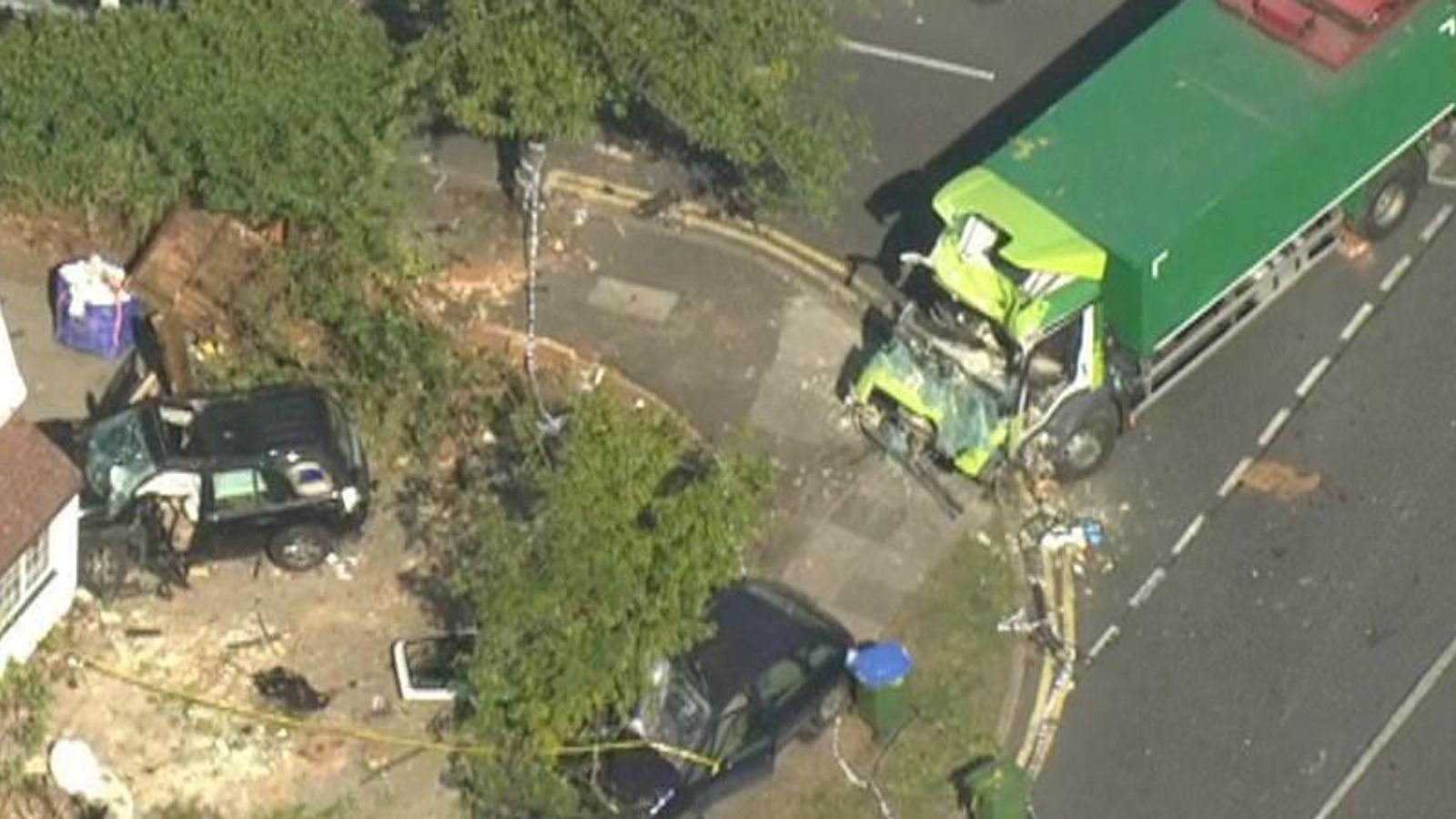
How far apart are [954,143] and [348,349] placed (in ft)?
25.6

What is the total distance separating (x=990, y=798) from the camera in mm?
29672

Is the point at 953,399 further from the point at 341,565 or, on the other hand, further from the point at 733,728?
the point at 341,565

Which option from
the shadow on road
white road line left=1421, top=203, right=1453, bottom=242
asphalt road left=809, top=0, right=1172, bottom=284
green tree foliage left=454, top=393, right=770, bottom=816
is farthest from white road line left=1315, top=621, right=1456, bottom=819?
asphalt road left=809, top=0, right=1172, bottom=284

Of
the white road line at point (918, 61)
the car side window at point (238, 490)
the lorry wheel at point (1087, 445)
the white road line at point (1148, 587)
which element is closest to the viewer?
the car side window at point (238, 490)

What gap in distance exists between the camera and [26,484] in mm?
30328

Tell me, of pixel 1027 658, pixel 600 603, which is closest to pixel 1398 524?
pixel 1027 658

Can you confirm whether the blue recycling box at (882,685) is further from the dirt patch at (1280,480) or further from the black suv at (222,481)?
the black suv at (222,481)

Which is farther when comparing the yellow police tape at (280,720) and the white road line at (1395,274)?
the white road line at (1395,274)

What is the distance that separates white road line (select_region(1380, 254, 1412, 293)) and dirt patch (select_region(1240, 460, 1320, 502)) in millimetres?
2956

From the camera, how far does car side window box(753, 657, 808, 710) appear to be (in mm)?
30125

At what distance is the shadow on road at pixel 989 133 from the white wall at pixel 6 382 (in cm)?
995

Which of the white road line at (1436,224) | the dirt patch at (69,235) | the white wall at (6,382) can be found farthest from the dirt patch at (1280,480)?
the white wall at (6,382)

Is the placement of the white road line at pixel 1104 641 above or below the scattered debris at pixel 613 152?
below

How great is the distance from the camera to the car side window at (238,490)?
31797 mm
